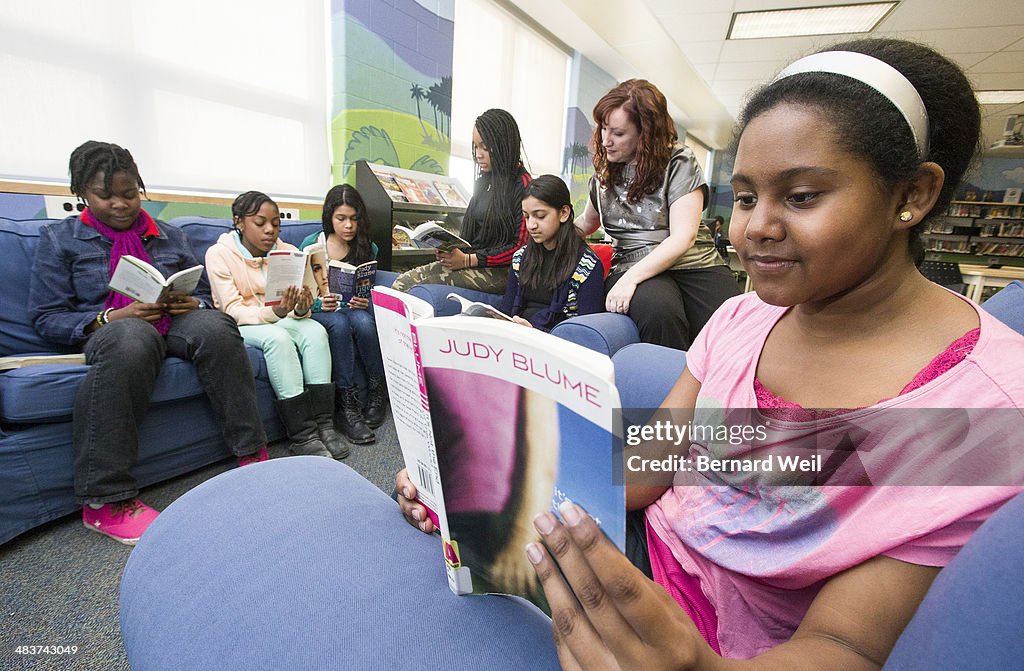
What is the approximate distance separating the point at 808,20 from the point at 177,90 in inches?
211

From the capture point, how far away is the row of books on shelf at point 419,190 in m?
3.30

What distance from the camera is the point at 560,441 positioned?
0.40 m

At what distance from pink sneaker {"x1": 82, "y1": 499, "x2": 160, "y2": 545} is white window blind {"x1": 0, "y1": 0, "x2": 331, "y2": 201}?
1.79m

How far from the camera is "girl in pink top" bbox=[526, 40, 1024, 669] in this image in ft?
1.32

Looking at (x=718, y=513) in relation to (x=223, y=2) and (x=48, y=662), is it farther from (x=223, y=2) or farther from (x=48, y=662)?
(x=223, y=2)

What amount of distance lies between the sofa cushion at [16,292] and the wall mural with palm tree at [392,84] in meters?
1.92

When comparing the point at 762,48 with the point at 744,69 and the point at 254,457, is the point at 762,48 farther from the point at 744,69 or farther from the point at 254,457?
the point at 254,457

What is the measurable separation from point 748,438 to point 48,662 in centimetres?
153

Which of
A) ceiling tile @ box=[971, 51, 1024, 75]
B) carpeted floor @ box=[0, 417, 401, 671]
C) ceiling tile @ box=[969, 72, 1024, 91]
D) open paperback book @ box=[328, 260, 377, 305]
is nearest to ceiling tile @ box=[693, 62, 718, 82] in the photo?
ceiling tile @ box=[971, 51, 1024, 75]

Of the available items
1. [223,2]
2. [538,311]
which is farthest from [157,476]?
[223,2]

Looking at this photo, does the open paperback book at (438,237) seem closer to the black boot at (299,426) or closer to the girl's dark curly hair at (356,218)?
the girl's dark curly hair at (356,218)

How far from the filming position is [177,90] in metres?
2.78

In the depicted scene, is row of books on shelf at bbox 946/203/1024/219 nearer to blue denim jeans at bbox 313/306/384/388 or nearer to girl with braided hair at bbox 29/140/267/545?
blue denim jeans at bbox 313/306/384/388

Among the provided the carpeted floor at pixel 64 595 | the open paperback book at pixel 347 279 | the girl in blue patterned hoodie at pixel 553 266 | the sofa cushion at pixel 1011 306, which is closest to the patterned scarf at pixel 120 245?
the carpeted floor at pixel 64 595
